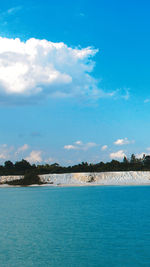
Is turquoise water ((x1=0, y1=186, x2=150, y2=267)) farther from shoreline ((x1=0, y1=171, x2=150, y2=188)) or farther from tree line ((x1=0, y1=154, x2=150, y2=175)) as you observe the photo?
tree line ((x1=0, y1=154, x2=150, y2=175))

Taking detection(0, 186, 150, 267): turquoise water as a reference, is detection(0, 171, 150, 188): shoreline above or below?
above

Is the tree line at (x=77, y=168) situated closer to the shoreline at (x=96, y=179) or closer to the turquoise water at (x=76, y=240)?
the shoreline at (x=96, y=179)

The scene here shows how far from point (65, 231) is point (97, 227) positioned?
8.37 ft

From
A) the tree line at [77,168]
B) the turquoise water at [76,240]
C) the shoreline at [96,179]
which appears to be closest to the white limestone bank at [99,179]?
the shoreline at [96,179]

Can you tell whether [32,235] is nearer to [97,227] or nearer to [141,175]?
[97,227]

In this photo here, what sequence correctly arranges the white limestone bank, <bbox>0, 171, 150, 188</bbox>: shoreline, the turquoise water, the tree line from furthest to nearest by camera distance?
the tree line < the white limestone bank < <bbox>0, 171, 150, 188</bbox>: shoreline < the turquoise water

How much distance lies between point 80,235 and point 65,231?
185cm

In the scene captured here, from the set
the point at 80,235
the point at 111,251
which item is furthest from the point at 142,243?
the point at 80,235

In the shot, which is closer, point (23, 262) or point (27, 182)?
point (23, 262)

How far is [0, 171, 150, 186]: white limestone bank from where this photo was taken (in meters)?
102

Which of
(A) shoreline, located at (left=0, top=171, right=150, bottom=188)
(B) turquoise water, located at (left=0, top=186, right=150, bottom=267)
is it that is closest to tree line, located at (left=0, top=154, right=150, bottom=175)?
(A) shoreline, located at (left=0, top=171, right=150, bottom=188)

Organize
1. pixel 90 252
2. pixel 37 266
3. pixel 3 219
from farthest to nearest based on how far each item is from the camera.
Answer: pixel 3 219 → pixel 90 252 → pixel 37 266

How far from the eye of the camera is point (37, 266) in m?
14.7

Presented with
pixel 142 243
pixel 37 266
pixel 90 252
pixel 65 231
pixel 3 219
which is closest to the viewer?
pixel 37 266
